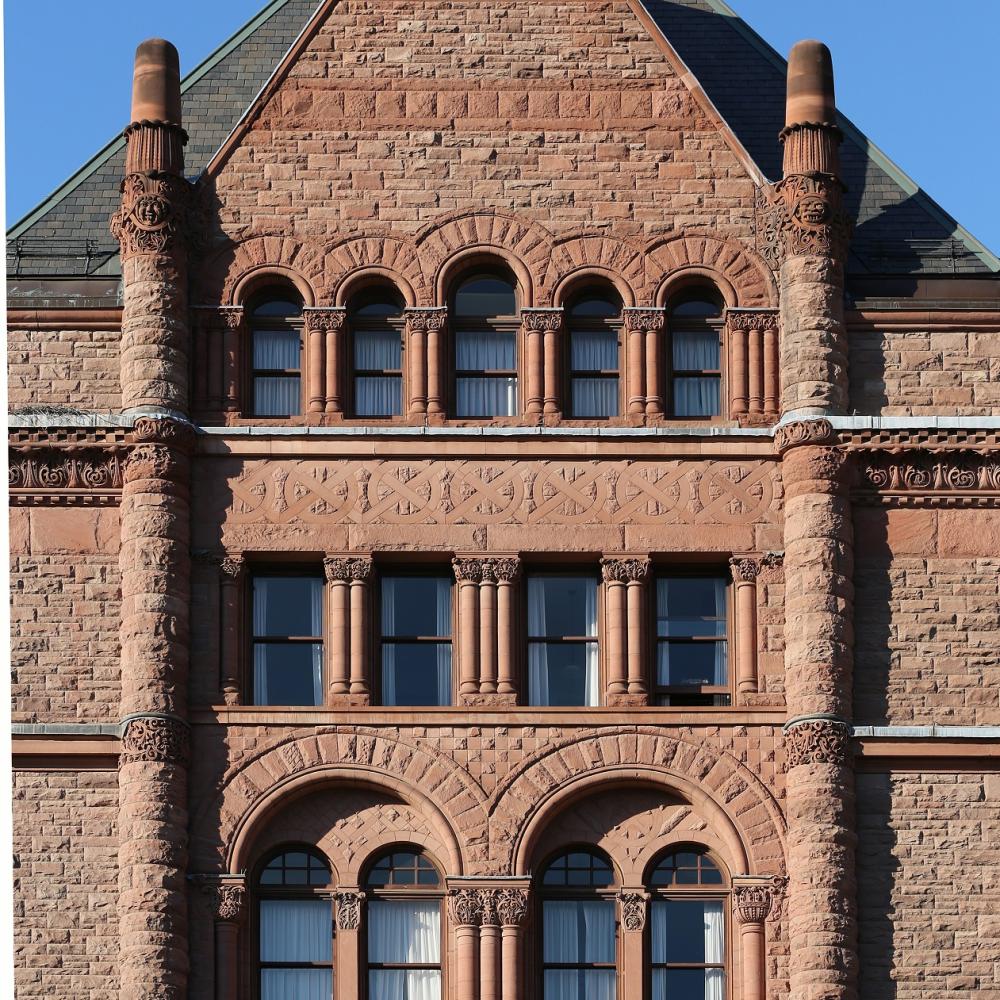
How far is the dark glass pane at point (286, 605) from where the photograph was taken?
42.2 metres

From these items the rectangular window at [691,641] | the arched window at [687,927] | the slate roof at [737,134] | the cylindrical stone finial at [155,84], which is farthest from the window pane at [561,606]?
the cylindrical stone finial at [155,84]

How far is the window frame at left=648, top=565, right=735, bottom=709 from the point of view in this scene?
1646 inches

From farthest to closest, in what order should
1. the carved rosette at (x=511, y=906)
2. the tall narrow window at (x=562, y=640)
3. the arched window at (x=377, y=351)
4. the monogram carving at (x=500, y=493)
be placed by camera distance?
the arched window at (x=377, y=351), the monogram carving at (x=500, y=493), the tall narrow window at (x=562, y=640), the carved rosette at (x=511, y=906)

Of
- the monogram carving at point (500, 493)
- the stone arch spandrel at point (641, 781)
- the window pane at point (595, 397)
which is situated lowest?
the stone arch spandrel at point (641, 781)

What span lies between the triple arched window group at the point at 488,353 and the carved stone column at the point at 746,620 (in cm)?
239

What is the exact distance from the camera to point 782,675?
41594mm

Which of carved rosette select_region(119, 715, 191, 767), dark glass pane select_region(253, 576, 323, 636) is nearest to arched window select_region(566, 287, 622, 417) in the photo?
dark glass pane select_region(253, 576, 323, 636)

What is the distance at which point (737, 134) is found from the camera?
4591 cm

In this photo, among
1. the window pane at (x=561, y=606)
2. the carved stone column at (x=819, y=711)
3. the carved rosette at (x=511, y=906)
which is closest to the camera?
the carved stone column at (x=819, y=711)

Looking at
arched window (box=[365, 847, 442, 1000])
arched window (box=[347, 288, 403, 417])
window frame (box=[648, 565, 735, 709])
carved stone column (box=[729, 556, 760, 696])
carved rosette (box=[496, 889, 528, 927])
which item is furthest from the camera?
arched window (box=[347, 288, 403, 417])

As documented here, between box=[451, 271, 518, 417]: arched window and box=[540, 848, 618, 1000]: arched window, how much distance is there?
644 cm

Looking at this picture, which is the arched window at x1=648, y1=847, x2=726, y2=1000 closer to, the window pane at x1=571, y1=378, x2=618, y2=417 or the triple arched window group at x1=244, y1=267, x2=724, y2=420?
the window pane at x1=571, y1=378, x2=618, y2=417

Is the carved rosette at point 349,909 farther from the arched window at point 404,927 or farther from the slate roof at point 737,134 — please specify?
the slate roof at point 737,134

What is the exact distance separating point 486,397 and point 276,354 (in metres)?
2.98
